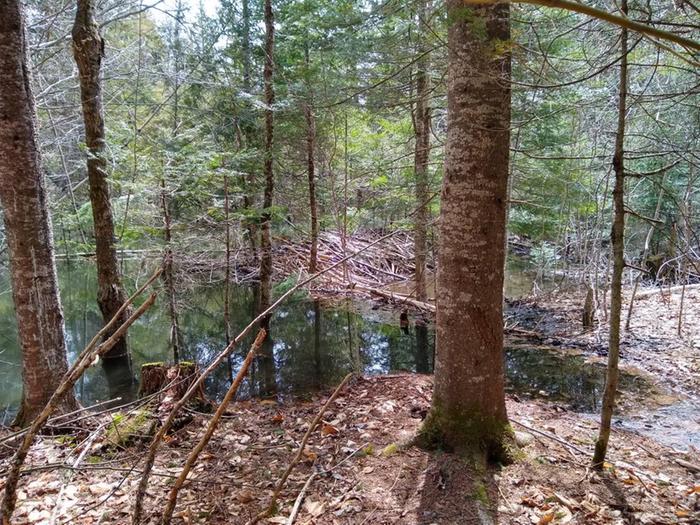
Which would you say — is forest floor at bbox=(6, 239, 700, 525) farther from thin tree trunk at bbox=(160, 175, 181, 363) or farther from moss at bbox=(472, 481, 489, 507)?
thin tree trunk at bbox=(160, 175, 181, 363)

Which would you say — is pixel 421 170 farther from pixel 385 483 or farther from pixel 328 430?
pixel 385 483

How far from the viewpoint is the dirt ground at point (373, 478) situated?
247 cm

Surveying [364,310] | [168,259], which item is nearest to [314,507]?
[168,259]

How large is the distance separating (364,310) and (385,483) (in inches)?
335

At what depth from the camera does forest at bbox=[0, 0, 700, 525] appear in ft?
8.49

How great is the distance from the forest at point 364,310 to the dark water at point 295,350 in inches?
2.8

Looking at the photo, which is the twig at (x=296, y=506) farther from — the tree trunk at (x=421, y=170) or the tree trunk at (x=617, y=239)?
the tree trunk at (x=421, y=170)

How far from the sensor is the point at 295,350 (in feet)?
29.1

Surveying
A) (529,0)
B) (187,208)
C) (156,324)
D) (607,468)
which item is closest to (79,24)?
(187,208)

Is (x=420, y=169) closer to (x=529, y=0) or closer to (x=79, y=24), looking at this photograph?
(x=79, y=24)

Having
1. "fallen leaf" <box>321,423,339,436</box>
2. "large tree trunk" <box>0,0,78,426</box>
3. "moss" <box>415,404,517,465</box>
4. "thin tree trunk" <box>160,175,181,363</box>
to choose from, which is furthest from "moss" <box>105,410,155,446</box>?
"thin tree trunk" <box>160,175,181,363</box>

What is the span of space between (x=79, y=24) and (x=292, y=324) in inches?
287

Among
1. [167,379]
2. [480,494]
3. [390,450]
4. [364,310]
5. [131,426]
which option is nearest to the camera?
[480,494]

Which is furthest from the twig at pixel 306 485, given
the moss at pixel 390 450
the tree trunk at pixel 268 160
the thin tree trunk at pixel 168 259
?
the tree trunk at pixel 268 160
